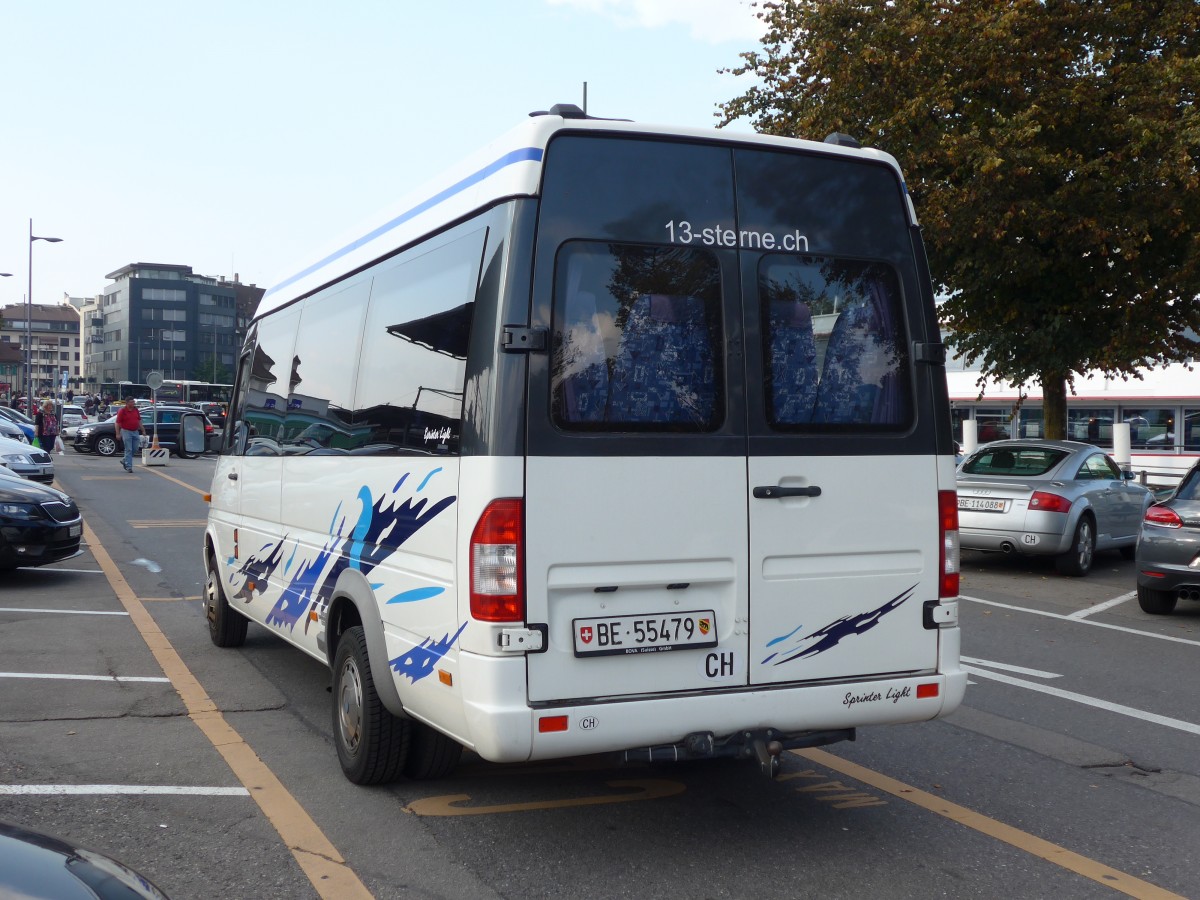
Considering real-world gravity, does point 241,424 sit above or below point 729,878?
above

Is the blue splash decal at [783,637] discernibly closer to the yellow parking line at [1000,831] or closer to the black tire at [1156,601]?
the yellow parking line at [1000,831]

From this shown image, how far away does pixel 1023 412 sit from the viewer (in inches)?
1756

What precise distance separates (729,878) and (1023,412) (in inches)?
1692

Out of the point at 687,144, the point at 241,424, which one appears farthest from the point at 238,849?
the point at 241,424

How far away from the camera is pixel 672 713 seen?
4414 millimetres

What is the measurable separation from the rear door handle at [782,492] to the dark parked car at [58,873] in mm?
2561

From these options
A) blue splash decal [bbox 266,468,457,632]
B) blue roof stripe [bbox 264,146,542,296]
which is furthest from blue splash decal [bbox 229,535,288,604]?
blue roof stripe [bbox 264,146,542,296]

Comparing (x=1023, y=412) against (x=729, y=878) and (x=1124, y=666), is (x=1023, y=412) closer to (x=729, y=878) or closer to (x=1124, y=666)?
(x=1124, y=666)

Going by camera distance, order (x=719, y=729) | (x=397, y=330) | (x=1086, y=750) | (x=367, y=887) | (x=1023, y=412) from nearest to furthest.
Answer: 1. (x=367, y=887)
2. (x=719, y=729)
3. (x=397, y=330)
4. (x=1086, y=750)
5. (x=1023, y=412)

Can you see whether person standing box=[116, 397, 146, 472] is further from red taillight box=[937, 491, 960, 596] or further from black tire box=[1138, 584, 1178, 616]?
red taillight box=[937, 491, 960, 596]

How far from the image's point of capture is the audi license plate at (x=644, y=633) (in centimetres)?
434

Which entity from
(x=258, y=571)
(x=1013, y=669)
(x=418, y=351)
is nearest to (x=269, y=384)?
(x=258, y=571)

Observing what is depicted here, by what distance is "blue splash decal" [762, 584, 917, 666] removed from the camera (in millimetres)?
4656

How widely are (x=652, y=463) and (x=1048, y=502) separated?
390 inches
